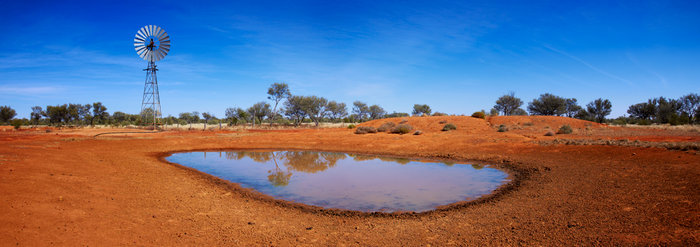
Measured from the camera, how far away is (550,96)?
50969 mm

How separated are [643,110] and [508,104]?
2085cm

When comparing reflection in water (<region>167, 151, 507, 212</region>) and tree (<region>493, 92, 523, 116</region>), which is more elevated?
tree (<region>493, 92, 523, 116</region>)

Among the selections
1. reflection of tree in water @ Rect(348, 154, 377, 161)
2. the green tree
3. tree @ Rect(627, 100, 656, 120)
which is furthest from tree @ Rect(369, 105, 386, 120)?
reflection of tree in water @ Rect(348, 154, 377, 161)

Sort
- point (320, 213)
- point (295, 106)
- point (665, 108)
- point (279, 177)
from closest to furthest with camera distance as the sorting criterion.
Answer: point (320, 213) → point (279, 177) → point (665, 108) → point (295, 106)

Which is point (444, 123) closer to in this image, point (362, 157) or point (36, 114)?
point (362, 157)

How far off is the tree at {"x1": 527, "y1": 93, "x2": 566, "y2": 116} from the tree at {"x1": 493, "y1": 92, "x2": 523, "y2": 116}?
2726 mm

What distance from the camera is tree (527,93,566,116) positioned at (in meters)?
49.9

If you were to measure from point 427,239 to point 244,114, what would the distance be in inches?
2401

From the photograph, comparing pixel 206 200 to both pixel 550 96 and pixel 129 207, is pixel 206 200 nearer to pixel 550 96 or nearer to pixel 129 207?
pixel 129 207

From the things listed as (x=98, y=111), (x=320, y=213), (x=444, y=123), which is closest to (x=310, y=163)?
(x=320, y=213)

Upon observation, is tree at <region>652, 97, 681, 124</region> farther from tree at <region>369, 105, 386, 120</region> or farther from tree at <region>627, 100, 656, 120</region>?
tree at <region>369, 105, 386, 120</region>

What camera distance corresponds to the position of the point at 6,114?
176 feet

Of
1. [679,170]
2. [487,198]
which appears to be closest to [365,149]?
[487,198]

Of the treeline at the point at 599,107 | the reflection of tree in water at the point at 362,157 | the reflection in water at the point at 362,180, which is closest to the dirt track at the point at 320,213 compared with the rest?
the reflection in water at the point at 362,180
